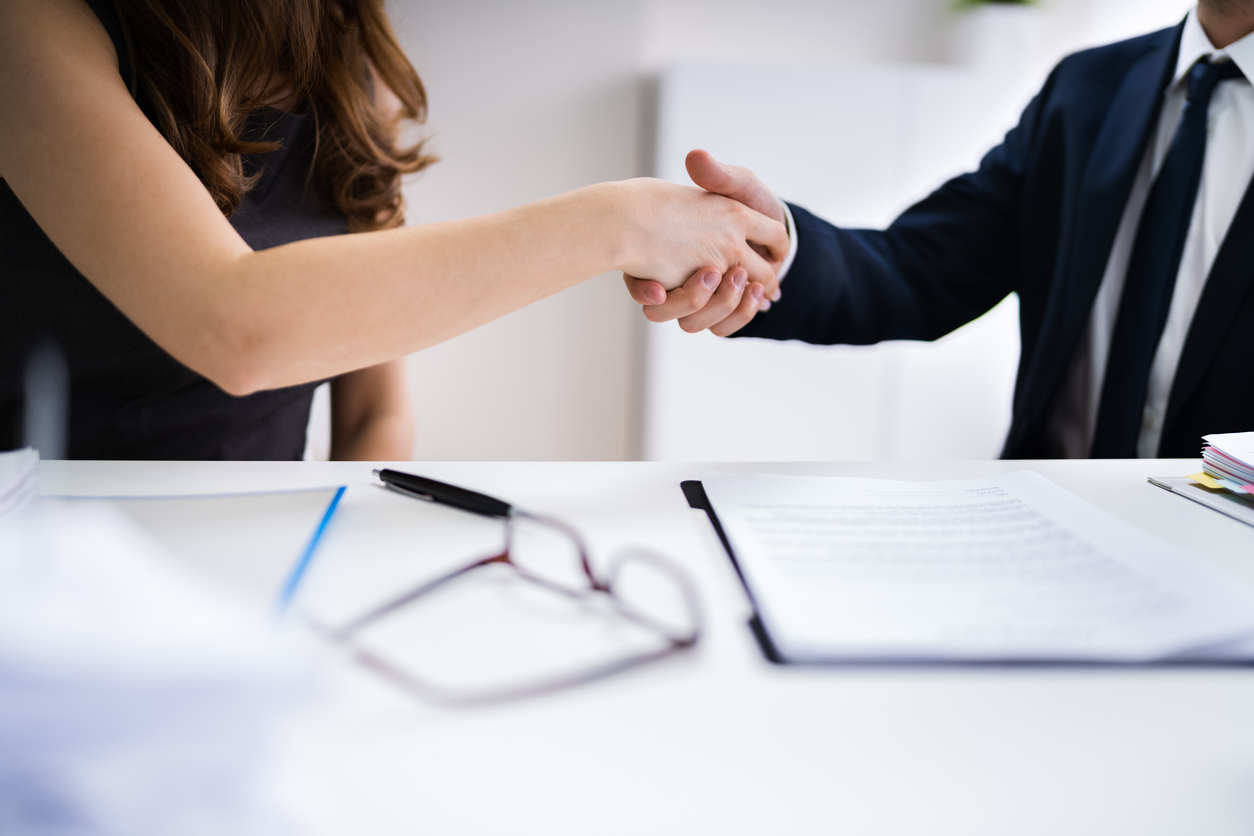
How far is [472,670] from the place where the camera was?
0.31 m

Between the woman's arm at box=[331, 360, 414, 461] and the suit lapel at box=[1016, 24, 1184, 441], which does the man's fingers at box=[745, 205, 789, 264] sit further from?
the woman's arm at box=[331, 360, 414, 461]

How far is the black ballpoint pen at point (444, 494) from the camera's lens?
0.48 metres

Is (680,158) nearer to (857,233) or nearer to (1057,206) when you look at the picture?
(857,233)

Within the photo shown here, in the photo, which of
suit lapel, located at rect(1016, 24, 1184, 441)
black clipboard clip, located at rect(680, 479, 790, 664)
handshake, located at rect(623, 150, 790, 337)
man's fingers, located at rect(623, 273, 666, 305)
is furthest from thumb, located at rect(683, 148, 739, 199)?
suit lapel, located at rect(1016, 24, 1184, 441)

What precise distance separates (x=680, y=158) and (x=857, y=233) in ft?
2.96

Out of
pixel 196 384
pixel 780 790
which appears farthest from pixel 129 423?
pixel 780 790

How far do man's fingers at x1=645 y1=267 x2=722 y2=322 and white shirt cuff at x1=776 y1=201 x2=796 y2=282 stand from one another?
199mm

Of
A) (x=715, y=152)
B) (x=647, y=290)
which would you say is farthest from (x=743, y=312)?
(x=715, y=152)

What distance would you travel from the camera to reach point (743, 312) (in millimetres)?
889

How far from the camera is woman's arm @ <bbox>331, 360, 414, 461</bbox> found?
1.02 metres

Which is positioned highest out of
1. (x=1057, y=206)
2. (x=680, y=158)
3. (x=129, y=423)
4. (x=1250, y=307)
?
(x=680, y=158)

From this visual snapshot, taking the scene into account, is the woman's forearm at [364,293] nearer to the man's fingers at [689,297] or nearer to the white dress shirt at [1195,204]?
the man's fingers at [689,297]

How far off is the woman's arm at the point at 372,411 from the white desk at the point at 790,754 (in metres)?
0.75

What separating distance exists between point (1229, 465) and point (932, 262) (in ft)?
2.07
